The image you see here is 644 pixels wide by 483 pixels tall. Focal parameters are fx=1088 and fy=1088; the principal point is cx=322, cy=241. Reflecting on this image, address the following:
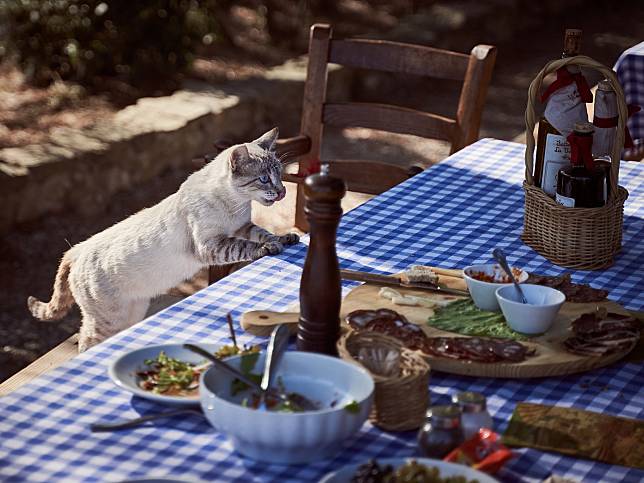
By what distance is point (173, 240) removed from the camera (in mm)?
3172

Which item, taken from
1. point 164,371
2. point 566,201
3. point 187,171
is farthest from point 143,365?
point 187,171

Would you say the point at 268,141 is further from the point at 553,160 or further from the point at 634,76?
the point at 634,76

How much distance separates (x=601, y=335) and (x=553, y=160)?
0.62 metres

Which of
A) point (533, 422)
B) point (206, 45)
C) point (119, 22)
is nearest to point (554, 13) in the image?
point (206, 45)

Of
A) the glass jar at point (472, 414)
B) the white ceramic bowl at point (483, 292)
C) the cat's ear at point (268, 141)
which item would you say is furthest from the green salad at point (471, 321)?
the cat's ear at point (268, 141)

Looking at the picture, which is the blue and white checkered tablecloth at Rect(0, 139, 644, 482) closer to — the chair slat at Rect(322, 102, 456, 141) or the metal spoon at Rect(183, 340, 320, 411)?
the metal spoon at Rect(183, 340, 320, 411)

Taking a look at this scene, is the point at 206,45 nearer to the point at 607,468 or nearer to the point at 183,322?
the point at 183,322

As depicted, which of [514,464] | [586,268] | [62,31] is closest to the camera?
[514,464]

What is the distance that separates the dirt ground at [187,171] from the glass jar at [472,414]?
2899 mm

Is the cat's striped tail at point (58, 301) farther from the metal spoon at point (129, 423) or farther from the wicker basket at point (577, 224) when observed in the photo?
the metal spoon at point (129, 423)

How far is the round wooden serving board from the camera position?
6.60ft

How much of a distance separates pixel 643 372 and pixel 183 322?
0.93 meters

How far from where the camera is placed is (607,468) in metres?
1.76

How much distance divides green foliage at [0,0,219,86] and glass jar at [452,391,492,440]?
537 cm
